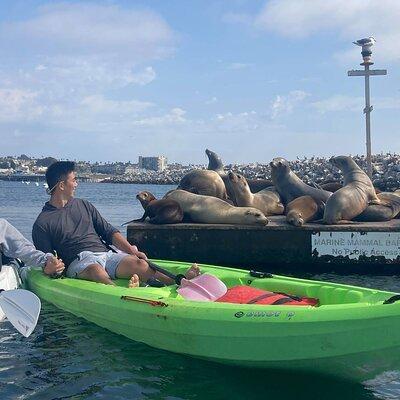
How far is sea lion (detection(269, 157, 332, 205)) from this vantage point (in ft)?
46.2

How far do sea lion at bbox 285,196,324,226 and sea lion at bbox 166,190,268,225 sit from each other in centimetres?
54

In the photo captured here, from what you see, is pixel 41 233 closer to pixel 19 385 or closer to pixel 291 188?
pixel 19 385

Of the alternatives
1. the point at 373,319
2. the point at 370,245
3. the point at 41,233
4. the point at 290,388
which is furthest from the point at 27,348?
the point at 370,245

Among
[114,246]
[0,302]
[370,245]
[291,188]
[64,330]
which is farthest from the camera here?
[291,188]

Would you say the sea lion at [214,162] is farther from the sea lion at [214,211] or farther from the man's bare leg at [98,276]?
the man's bare leg at [98,276]

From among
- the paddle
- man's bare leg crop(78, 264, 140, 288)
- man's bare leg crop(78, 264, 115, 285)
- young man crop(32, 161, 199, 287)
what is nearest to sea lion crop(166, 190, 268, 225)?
young man crop(32, 161, 199, 287)

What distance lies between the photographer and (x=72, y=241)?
26.7 feet

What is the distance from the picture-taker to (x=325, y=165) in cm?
6062

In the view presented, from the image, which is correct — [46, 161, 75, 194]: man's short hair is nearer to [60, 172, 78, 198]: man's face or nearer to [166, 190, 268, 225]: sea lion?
[60, 172, 78, 198]: man's face

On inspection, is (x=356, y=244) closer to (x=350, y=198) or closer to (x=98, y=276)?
(x=350, y=198)

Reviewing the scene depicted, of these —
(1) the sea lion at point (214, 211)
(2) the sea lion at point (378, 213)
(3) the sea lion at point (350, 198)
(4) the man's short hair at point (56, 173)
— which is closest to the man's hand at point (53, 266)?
(4) the man's short hair at point (56, 173)

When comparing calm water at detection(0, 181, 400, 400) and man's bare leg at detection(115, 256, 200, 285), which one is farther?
man's bare leg at detection(115, 256, 200, 285)

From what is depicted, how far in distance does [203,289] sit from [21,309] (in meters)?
1.96

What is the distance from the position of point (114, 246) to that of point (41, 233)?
117 centimetres
